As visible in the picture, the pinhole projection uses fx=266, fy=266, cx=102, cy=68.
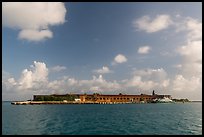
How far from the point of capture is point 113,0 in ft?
19.3

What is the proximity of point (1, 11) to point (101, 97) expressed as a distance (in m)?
131

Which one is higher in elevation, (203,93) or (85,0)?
(85,0)

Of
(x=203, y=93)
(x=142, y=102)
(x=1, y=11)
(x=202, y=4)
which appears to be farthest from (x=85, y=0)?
(x=142, y=102)

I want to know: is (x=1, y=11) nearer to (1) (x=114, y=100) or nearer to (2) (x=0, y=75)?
(2) (x=0, y=75)

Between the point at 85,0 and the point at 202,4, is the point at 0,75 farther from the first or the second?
the point at 202,4

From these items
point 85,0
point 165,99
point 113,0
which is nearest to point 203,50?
point 113,0

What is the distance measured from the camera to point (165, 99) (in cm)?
15700

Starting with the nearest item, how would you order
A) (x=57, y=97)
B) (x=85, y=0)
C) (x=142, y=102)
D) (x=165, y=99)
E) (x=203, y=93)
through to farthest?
(x=203, y=93) < (x=85, y=0) < (x=57, y=97) < (x=142, y=102) < (x=165, y=99)

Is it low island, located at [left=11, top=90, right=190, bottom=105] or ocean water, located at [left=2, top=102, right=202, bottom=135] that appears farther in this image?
low island, located at [left=11, top=90, right=190, bottom=105]

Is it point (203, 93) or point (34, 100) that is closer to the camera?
point (203, 93)

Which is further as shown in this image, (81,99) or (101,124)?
(81,99)

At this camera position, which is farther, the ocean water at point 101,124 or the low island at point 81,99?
the low island at point 81,99

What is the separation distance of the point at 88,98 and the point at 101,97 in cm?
673

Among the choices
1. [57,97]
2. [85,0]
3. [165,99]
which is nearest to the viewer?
[85,0]
